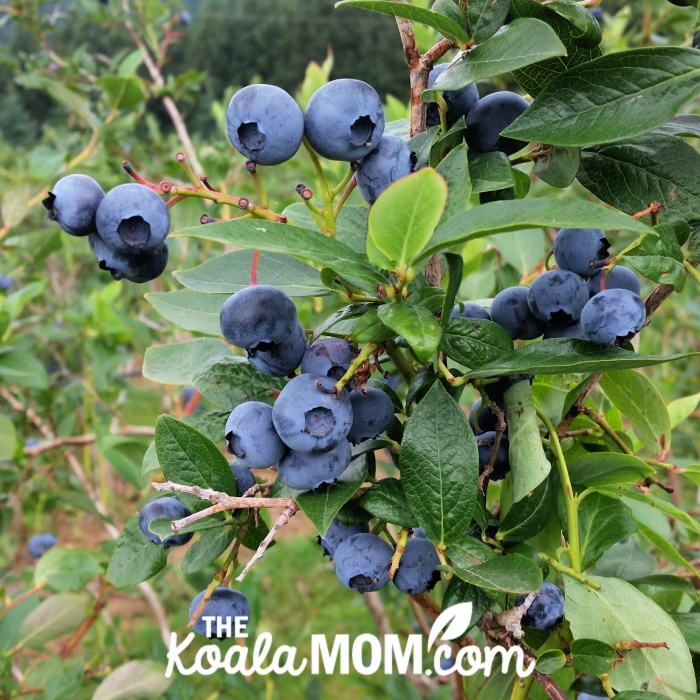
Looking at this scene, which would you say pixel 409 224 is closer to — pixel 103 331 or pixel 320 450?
pixel 320 450

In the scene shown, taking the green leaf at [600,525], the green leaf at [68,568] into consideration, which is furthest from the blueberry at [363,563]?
the green leaf at [68,568]

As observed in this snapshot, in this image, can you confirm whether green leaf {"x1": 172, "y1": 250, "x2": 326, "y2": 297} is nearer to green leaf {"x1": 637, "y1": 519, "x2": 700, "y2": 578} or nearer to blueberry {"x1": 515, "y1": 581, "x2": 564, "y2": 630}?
blueberry {"x1": 515, "y1": 581, "x2": 564, "y2": 630}

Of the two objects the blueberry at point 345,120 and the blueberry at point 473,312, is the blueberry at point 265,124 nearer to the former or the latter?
the blueberry at point 345,120

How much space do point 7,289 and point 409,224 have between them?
7.86 feet

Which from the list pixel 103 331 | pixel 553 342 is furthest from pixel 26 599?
pixel 553 342

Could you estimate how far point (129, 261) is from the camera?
2.27 feet

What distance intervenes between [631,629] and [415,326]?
0.38 m

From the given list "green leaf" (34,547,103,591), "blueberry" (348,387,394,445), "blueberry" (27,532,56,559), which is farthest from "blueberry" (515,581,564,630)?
"blueberry" (27,532,56,559)

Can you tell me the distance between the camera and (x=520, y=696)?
76 cm

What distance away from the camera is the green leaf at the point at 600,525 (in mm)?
792

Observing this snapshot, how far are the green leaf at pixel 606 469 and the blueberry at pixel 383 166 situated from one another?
38 cm

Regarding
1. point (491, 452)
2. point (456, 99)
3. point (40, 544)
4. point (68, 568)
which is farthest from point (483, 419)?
point (40, 544)

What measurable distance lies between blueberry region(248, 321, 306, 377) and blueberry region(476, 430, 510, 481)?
0.81ft

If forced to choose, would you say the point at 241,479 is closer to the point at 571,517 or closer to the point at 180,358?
the point at 180,358
